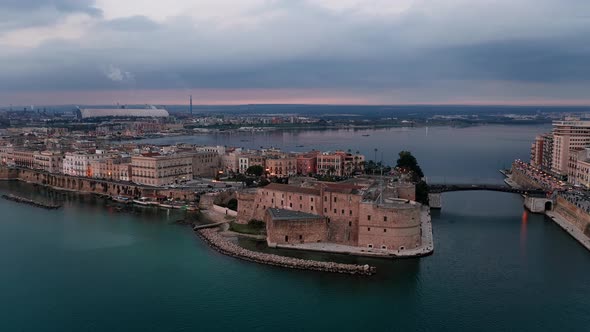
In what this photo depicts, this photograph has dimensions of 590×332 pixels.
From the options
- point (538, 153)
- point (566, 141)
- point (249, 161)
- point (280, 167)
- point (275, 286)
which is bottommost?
point (275, 286)

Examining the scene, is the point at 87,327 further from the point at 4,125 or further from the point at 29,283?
the point at 4,125

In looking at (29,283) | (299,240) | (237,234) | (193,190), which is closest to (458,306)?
(299,240)

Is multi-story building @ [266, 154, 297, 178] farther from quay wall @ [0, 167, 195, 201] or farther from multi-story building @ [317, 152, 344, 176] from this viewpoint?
quay wall @ [0, 167, 195, 201]

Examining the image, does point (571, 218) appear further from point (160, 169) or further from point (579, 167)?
point (160, 169)

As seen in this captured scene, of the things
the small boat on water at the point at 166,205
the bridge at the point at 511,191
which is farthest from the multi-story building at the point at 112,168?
the bridge at the point at 511,191

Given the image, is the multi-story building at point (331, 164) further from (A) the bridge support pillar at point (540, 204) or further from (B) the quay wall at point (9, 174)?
(B) the quay wall at point (9, 174)

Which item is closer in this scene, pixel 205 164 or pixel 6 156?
pixel 205 164

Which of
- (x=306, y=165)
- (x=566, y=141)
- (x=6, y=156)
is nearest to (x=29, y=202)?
(x=6, y=156)
